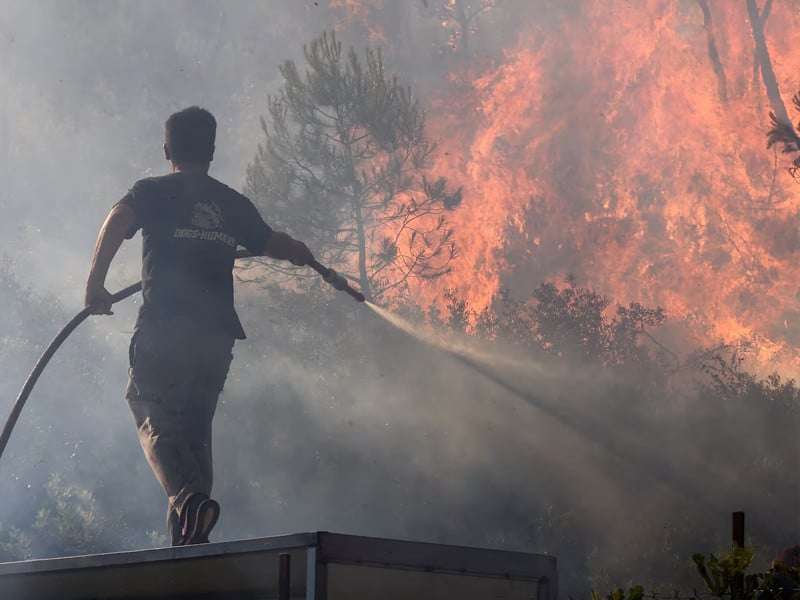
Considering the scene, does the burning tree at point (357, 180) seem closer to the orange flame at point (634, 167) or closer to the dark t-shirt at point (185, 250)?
the orange flame at point (634, 167)

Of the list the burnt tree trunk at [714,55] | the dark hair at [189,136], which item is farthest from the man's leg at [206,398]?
the burnt tree trunk at [714,55]

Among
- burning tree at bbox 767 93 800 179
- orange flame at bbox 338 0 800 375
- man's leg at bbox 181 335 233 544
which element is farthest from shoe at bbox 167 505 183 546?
orange flame at bbox 338 0 800 375

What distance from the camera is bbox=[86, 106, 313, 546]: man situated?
613 centimetres

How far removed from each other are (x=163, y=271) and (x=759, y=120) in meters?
17.3

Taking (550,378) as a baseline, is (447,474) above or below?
below

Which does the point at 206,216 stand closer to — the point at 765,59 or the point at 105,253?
the point at 105,253

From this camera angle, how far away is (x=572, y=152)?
22844 mm

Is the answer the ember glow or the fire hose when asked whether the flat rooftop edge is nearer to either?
the fire hose

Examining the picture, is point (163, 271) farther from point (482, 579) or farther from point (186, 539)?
point (482, 579)

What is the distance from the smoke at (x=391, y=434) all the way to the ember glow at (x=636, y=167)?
0.71 meters

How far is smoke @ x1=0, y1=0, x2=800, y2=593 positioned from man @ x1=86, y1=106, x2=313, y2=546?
359 inches

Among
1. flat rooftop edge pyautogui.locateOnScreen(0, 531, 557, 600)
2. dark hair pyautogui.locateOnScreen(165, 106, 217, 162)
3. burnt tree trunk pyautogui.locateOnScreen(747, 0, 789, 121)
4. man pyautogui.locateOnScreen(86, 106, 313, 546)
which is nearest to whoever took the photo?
flat rooftop edge pyautogui.locateOnScreen(0, 531, 557, 600)

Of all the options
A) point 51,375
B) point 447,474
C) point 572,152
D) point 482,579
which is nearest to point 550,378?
point 447,474

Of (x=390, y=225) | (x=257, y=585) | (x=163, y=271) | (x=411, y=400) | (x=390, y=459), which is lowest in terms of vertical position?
(x=257, y=585)
